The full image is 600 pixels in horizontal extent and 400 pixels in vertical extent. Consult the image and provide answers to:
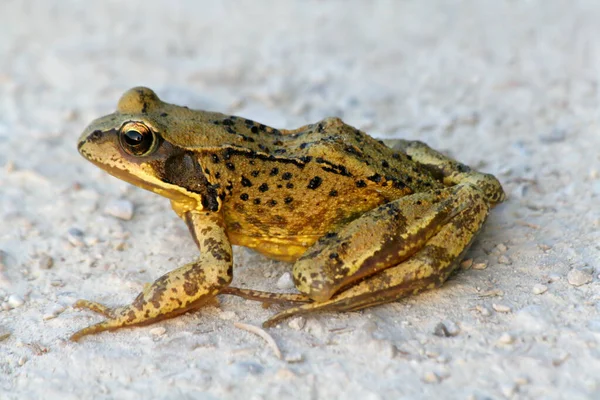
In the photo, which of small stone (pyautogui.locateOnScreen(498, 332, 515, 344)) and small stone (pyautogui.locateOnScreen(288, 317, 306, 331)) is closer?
small stone (pyautogui.locateOnScreen(498, 332, 515, 344))

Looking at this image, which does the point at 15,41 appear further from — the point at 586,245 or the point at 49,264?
the point at 586,245

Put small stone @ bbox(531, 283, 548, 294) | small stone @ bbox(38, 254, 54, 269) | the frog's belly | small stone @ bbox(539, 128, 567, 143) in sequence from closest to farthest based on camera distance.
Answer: small stone @ bbox(531, 283, 548, 294) < the frog's belly < small stone @ bbox(38, 254, 54, 269) < small stone @ bbox(539, 128, 567, 143)

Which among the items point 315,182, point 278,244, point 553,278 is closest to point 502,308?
point 553,278

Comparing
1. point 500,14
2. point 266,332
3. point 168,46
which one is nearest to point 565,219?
point 266,332

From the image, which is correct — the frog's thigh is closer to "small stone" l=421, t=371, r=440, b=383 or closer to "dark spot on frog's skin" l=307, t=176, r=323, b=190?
"dark spot on frog's skin" l=307, t=176, r=323, b=190

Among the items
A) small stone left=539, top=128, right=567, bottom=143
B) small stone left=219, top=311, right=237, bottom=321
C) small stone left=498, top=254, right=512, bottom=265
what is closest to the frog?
small stone left=219, top=311, right=237, bottom=321

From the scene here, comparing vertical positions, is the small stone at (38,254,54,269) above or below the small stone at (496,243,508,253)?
above
